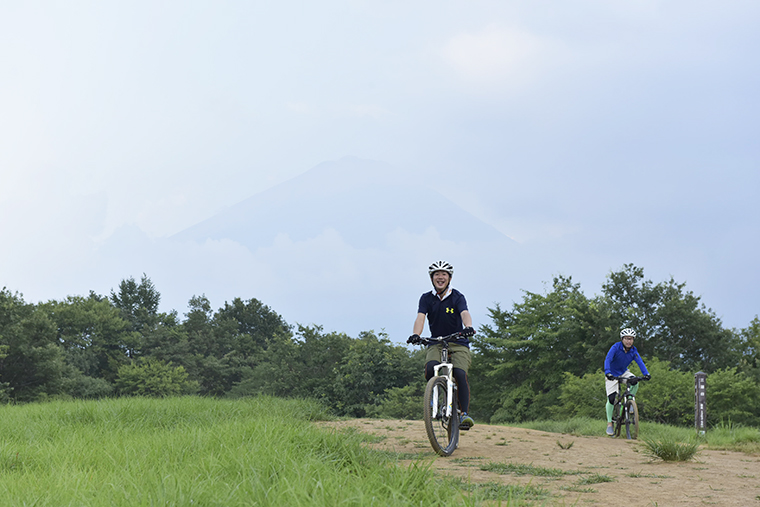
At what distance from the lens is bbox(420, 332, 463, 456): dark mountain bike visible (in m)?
6.80

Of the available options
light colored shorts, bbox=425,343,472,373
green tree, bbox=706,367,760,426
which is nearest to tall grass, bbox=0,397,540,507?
light colored shorts, bbox=425,343,472,373

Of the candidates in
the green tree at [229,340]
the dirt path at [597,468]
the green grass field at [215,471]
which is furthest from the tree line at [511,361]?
the green grass field at [215,471]

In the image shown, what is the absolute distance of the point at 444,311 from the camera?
7.40 metres

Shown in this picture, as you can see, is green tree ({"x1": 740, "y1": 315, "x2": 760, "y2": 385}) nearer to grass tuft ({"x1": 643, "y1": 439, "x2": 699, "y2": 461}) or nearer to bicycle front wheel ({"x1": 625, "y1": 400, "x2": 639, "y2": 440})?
bicycle front wheel ({"x1": 625, "y1": 400, "x2": 639, "y2": 440})

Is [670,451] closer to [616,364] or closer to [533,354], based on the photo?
[616,364]

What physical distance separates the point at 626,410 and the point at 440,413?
6.19 meters

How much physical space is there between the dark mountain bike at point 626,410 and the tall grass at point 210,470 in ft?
25.1

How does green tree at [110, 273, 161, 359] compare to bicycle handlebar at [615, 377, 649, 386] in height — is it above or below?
above

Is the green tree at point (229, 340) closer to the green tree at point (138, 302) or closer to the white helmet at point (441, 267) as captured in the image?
the green tree at point (138, 302)

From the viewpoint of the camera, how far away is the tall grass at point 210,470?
329 centimetres

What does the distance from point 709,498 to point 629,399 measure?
7.13 metres

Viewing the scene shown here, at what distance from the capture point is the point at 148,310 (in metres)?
80.9

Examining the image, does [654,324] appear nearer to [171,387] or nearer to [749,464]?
[749,464]

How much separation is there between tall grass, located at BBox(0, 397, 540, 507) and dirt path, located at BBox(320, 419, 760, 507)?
2.05ft
